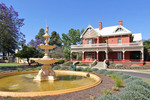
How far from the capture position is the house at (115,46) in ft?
92.1

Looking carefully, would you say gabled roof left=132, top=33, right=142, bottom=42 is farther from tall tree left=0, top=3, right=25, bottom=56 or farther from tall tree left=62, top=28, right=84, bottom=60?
tall tree left=0, top=3, right=25, bottom=56

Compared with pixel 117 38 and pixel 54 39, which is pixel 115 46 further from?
pixel 54 39

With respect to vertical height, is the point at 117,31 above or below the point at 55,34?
below

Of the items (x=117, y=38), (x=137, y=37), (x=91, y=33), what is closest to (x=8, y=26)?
(x=91, y=33)

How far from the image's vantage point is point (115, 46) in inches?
1172

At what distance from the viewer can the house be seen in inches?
1105

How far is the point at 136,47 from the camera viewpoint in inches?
1071

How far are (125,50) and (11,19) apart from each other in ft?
94.9

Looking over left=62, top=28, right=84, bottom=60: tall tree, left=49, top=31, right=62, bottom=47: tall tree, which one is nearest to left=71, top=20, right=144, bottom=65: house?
left=62, top=28, right=84, bottom=60: tall tree

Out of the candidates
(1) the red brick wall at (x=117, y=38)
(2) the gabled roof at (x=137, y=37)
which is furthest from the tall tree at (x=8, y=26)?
(2) the gabled roof at (x=137, y=37)

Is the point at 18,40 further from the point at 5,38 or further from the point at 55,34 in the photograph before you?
the point at 55,34

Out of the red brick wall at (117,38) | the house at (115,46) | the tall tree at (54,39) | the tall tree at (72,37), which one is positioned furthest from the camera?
the tall tree at (54,39)

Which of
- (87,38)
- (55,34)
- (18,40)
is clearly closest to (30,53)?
(18,40)

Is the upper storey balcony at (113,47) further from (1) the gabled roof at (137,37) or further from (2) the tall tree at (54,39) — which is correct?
(2) the tall tree at (54,39)
